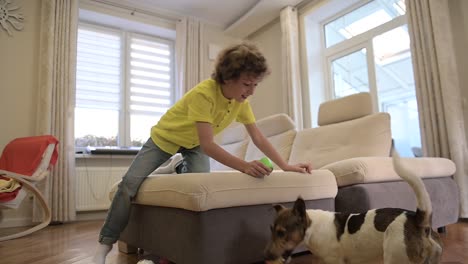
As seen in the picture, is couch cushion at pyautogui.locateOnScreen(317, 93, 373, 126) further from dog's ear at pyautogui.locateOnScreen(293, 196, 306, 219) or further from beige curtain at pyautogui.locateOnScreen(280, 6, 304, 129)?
beige curtain at pyautogui.locateOnScreen(280, 6, 304, 129)

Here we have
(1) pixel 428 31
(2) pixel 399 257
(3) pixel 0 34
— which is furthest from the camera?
(3) pixel 0 34

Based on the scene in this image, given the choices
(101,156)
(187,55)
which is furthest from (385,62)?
(101,156)

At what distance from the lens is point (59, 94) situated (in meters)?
3.45

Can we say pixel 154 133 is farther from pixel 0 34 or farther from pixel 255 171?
pixel 0 34

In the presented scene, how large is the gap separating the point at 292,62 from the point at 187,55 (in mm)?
1371

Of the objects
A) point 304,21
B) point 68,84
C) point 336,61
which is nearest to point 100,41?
point 68,84

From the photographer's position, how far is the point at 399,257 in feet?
3.13

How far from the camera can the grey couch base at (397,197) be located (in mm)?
1488

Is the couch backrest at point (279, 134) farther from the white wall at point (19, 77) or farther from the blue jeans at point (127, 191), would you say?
the white wall at point (19, 77)

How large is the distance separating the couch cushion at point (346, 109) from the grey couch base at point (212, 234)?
35.6 inches

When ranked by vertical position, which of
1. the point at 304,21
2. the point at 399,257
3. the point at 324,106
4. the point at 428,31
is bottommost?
the point at 399,257

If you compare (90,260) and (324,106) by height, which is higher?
(324,106)

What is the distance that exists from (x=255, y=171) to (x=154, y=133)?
1.87 feet

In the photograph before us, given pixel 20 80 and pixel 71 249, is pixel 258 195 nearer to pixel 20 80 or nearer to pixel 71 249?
pixel 71 249
